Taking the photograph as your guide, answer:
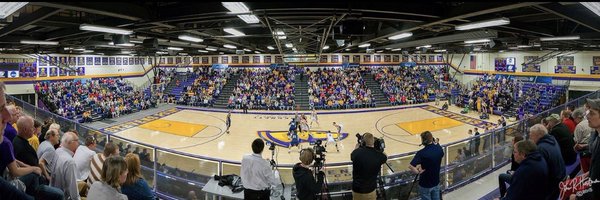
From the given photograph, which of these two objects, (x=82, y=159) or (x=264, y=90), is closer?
(x=82, y=159)

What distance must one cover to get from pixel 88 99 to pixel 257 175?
28.5m

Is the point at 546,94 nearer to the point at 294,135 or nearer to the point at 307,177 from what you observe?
the point at 294,135

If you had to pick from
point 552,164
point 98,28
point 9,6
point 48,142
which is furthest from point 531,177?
point 98,28

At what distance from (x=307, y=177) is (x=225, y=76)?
34922mm

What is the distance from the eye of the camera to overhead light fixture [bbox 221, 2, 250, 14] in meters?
5.65

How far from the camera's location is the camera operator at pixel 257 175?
14.8ft

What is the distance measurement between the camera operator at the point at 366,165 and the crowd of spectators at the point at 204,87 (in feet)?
94.2

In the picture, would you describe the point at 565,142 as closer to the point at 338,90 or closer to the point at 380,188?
the point at 380,188

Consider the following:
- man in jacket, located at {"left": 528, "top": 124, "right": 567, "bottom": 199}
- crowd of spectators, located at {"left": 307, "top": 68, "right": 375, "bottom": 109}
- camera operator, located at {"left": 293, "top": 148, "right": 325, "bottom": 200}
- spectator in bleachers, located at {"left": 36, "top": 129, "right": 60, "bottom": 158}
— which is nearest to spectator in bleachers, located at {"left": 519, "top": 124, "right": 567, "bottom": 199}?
man in jacket, located at {"left": 528, "top": 124, "right": 567, "bottom": 199}

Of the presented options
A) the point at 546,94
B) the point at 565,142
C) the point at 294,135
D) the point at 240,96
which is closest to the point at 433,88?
the point at 546,94

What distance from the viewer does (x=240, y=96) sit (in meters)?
31.7

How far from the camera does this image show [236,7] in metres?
5.96

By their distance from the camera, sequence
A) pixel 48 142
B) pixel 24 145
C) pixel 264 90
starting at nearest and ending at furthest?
1. pixel 24 145
2. pixel 48 142
3. pixel 264 90

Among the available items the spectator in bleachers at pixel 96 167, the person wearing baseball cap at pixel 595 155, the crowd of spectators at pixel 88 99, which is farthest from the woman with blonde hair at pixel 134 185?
the crowd of spectators at pixel 88 99
